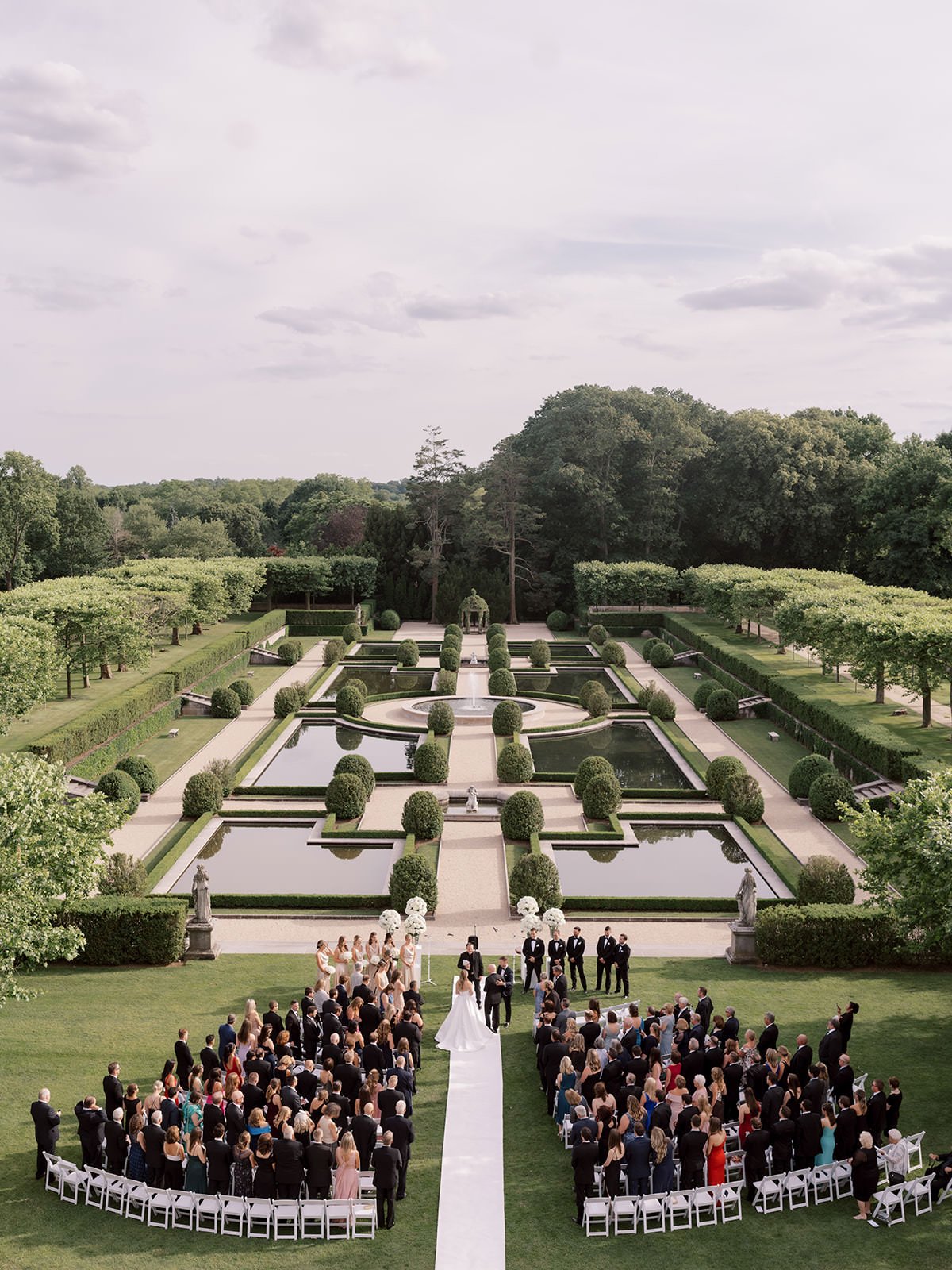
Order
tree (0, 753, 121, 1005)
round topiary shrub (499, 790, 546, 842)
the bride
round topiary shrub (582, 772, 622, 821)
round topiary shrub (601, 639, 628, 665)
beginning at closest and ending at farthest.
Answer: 1. tree (0, 753, 121, 1005)
2. the bride
3. round topiary shrub (499, 790, 546, 842)
4. round topiary shrub (582, 772, 622, 821)
5. round topiary shrub (601, 639, 628, 665)

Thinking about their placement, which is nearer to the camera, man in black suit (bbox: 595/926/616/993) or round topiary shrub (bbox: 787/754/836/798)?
man in black suit (bbox: 595/926/616/993)

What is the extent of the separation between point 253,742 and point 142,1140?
1067 inches

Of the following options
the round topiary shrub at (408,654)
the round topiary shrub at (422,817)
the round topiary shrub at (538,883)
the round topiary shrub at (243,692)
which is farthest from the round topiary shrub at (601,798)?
the round topiary shrub at (408,654)

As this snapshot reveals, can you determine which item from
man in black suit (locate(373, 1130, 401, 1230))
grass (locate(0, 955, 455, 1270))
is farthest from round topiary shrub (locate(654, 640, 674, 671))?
man in black suit (locate(373, 1130, 401, 1230))

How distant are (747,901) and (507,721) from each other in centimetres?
1968

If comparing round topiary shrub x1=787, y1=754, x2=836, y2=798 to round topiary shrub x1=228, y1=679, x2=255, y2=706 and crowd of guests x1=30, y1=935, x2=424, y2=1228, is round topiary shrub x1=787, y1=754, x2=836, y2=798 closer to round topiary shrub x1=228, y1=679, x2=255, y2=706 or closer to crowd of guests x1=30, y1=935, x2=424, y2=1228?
crowd of guests x1=30, y1=935, x2=424, y2=1228

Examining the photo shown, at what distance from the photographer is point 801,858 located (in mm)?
26984

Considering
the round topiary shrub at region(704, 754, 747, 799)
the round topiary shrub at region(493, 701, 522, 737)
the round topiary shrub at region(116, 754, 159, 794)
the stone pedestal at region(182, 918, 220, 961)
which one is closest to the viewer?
the stone pedestal at region(182, 918, 220, 961)

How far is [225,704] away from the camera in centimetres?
4397

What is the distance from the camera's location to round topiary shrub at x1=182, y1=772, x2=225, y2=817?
30156 millimetres

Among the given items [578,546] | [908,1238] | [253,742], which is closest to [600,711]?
[253,742]

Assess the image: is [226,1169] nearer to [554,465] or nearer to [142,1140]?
[142,1140]

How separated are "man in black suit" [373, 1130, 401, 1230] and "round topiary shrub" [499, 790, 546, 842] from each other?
50.3 feet

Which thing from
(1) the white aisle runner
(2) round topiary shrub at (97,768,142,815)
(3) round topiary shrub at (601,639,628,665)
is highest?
(3) round topiary shrub at (601,639,628,665)
